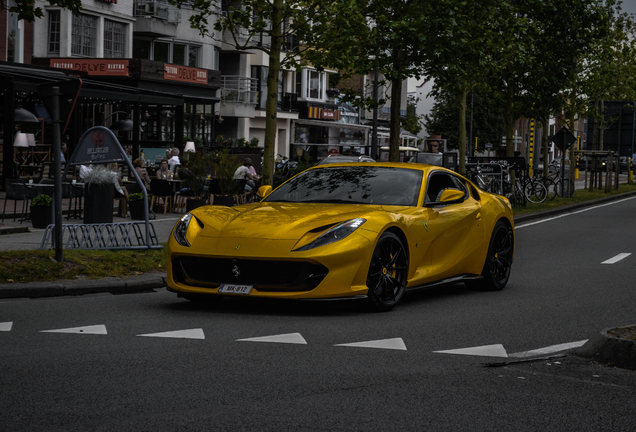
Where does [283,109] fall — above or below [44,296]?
above

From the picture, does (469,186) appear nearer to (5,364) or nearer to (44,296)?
(44,296)

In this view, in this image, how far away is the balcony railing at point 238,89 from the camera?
181ft

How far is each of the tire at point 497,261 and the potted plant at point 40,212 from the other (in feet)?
29.5

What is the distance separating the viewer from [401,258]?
356 inches

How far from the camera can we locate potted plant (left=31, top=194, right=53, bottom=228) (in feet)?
57.1

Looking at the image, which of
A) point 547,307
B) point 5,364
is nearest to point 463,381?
point 5,364

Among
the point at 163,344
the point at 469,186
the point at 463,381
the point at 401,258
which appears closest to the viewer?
the point at 463,381

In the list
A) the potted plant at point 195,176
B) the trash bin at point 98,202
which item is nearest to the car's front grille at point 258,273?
the trash bin at point 98,202

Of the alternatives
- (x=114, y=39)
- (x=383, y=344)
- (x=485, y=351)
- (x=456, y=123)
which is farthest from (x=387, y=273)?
(x=456, y=123)

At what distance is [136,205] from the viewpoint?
18.9m

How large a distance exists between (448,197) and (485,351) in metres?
2.80

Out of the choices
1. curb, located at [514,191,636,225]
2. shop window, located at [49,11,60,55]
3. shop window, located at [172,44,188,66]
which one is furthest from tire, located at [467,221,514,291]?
shop window, located at [172,44,188,66]

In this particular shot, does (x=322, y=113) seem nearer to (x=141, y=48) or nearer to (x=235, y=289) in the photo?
(x=141, y=48)

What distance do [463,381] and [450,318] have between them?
274 centimetres
